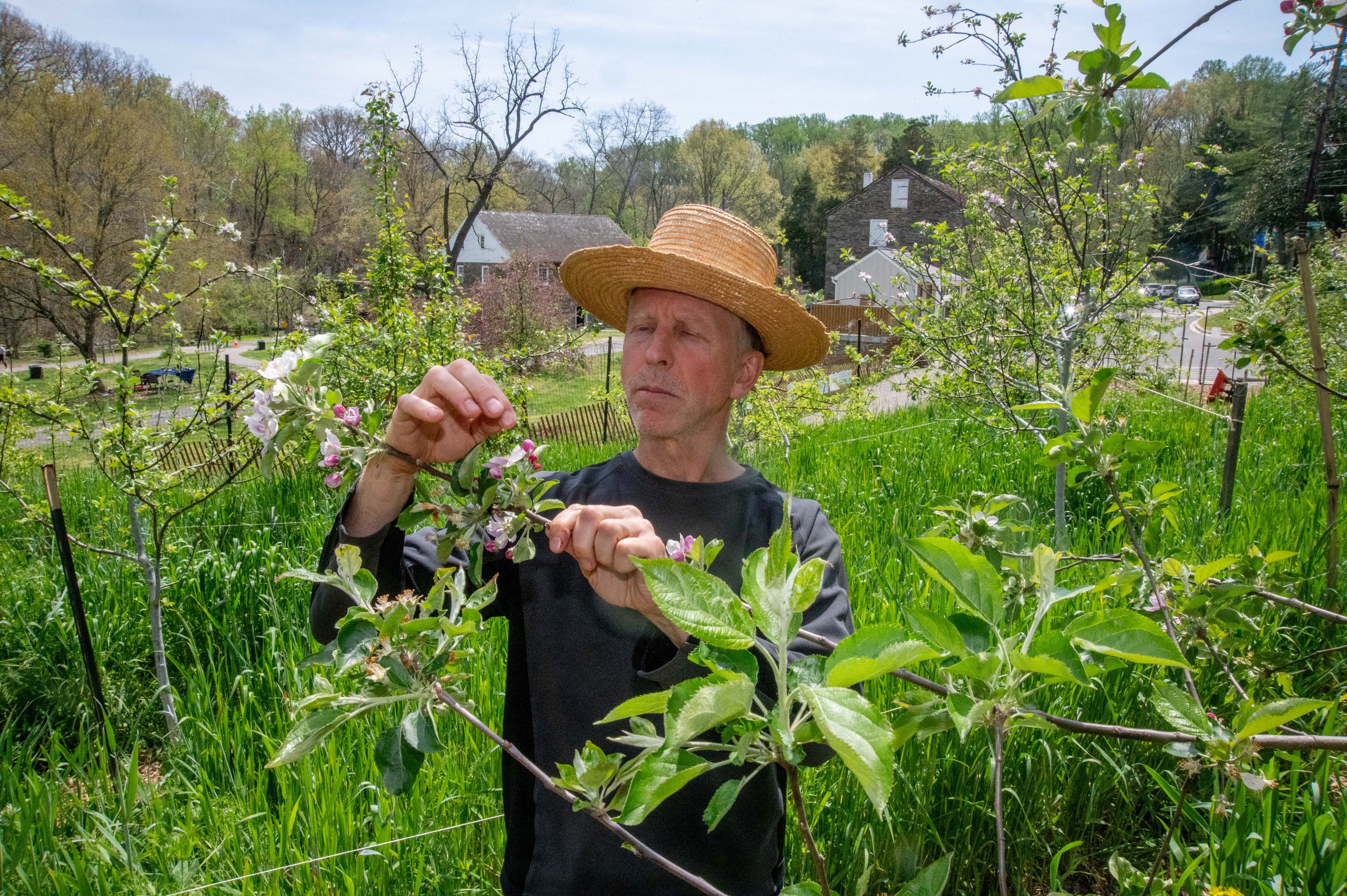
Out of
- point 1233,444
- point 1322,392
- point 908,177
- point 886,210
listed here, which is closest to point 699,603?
point 1322,392

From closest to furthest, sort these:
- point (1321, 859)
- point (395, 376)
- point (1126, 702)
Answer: point (1321, 859), point (1126, 702), point (395, 376)

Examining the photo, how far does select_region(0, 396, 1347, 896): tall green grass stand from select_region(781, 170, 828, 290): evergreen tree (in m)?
43.9

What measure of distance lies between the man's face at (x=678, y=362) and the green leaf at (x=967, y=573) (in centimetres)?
139

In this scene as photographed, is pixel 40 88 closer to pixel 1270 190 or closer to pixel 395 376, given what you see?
pixel 395 376

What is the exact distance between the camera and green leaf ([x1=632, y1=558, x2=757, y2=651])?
55cm

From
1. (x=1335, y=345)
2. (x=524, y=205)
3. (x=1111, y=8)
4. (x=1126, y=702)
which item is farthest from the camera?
(x=524, y=205)

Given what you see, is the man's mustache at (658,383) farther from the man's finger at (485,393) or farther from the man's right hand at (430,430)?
the man's finger at (485,393)

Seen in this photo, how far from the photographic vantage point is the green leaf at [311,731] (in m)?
0.73

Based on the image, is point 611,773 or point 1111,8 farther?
point 1111,8

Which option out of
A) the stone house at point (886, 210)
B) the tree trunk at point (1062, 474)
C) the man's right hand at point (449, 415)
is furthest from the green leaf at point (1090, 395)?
the stone house at point (886, 210)

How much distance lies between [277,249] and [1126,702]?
45103 millimetres

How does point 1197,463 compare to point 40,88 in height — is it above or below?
below

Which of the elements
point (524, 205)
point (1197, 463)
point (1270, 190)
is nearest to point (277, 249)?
point (524, 205)

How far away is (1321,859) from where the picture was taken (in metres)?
1.51
